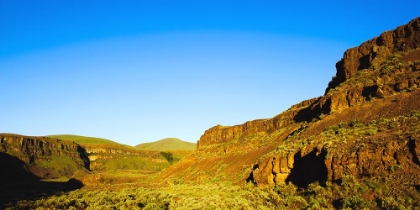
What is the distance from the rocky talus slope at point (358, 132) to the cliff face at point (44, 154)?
77.8m

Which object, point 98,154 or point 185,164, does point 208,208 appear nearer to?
point 185,164

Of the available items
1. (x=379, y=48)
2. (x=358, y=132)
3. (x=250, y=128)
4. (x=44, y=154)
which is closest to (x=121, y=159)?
(x=44, y=154)

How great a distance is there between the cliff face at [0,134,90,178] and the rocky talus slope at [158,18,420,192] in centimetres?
7783

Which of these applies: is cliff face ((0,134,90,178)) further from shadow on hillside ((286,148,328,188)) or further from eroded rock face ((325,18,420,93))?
eroded rock face ((325,18,420,93))

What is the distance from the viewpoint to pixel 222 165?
165 feet

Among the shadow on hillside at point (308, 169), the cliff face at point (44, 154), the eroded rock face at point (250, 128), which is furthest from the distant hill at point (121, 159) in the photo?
the shadow on hillside at point (308, 169)

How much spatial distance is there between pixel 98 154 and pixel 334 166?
14202 cm

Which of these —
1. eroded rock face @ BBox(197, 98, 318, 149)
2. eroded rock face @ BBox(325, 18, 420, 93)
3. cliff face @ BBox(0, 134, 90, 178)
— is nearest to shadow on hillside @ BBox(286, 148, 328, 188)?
eroded rock face @ BBox(325, 18, 420, 93)

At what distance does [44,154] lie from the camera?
119188mm

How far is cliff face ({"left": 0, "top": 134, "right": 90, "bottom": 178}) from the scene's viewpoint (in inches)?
4225

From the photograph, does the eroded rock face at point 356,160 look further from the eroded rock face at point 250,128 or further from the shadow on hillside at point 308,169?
the eroded rock face at point 250,128

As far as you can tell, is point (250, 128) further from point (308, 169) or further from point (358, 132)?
point (358, 132)

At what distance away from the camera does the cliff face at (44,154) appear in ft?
352

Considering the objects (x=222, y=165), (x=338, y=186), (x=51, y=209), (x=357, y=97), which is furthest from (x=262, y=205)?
(x=222, y=165)
